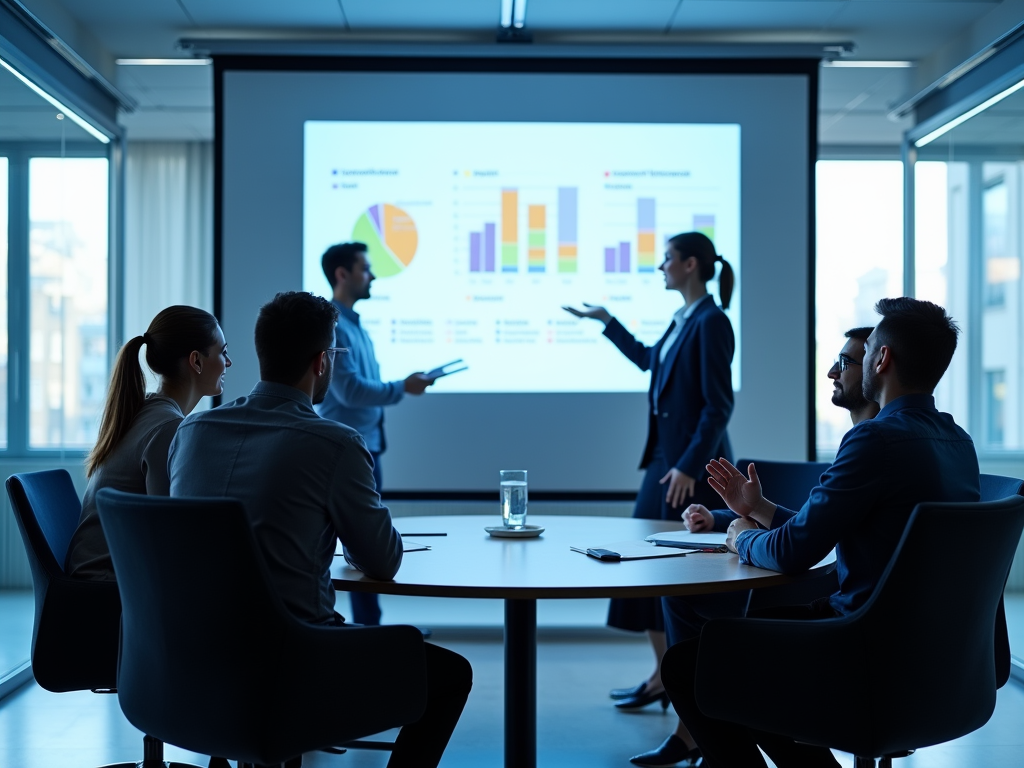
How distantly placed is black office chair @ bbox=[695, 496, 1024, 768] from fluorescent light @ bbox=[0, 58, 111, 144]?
11.6ft

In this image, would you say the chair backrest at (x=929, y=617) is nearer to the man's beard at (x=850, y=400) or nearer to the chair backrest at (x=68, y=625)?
the man's beard at (x=850, y=400)

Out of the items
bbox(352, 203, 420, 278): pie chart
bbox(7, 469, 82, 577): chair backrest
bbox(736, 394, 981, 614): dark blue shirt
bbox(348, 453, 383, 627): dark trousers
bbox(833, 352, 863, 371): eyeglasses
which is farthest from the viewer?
bbox(352, 203, 420, 278): pie chart

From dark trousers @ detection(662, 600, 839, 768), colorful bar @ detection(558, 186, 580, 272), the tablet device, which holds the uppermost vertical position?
colorful bar @ detection(558, 186, 580, 272)

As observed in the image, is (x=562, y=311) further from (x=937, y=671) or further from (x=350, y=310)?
(x=937, y=671)

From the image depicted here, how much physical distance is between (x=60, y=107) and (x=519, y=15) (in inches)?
84.1

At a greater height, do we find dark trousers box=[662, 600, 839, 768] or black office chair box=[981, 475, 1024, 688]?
black office chair box=[981, 475, 1024, 688]

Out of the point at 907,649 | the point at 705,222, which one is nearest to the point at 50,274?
the point at 705,222

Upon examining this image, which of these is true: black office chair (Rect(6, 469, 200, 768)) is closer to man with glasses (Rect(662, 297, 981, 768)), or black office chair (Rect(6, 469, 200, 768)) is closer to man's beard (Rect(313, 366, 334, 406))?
man's beard (Rect(313, 366, 334, 406))

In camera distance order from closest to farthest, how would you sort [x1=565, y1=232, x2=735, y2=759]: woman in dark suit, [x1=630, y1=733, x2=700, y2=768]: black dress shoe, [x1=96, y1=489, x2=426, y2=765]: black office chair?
1. [x1=96, y1=489, x2=426, y2=765]: black office chair
2. [x1=630, y1=733, x2=700, y2=768]: black dress shoe
3. [x1=565, y1=232, x2=735, y2=759]: woman in dark suit

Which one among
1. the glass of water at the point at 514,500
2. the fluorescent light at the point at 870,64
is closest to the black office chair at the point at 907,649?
the glass of water at the point at 514,500

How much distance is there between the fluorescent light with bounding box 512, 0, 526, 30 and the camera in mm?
4131

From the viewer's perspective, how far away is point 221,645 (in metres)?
1.55

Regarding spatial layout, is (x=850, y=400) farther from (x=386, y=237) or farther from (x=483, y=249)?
(x=386, y=237)

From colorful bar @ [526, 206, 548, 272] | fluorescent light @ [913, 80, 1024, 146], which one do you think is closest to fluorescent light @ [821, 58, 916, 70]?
fluorescent light @ [913, 80, 1024, 146]
